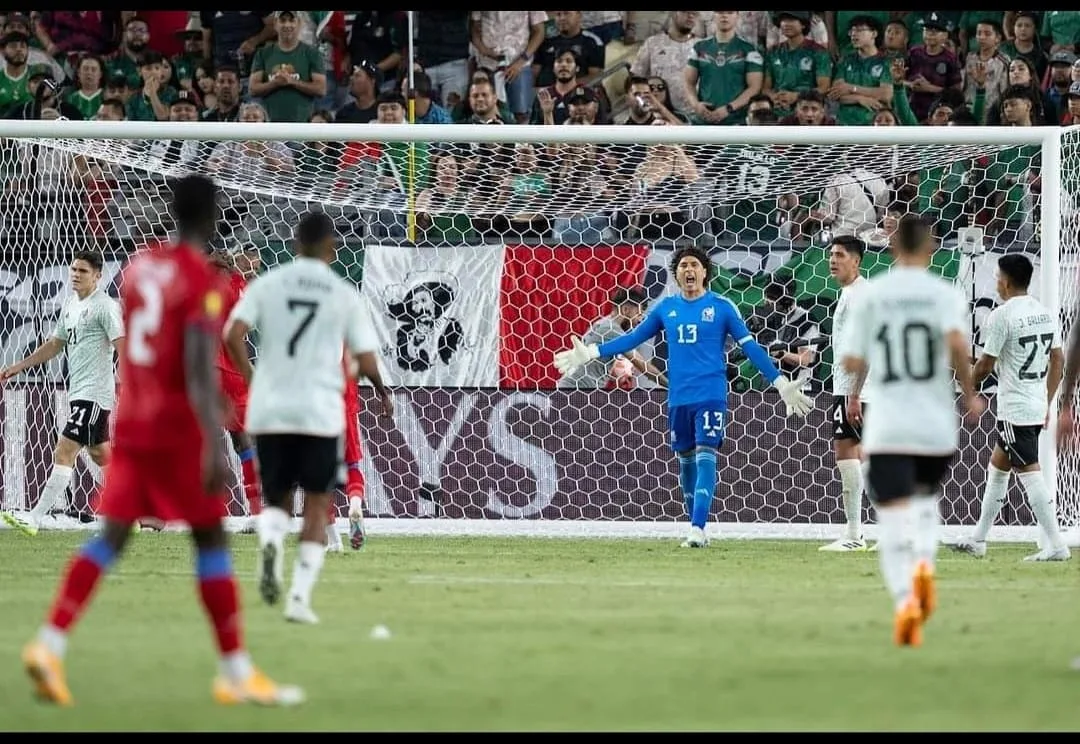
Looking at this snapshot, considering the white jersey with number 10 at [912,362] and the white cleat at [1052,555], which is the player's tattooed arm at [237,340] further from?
the white cleat at [1052,555]

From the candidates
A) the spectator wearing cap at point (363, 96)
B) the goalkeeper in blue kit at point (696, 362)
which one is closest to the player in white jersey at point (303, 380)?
the goalkeeper in blue kit at point (696, 362)

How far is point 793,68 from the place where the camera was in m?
17.7

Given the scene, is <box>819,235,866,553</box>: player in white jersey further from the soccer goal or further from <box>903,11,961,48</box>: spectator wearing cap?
<box>903,11,961,48</box>: spectator wearing cap

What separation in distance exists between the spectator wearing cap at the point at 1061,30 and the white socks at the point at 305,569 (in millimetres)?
11386

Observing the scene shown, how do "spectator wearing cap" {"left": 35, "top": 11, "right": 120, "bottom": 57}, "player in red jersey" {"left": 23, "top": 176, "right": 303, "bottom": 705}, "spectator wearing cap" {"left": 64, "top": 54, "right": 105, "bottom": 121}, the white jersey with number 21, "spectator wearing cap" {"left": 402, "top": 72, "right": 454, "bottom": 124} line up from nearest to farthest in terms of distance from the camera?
"player in red jersey" {"left": 23, "top": 176, "right": 303, "bottom": 705} → the white jersey with number 21 → "spectator wearing cap" {"left": 402, "top": 72, "right": 454, "bottom": 124} → "spectator wearing cap" {"left": 64, "top": 54, "right": 105, "bottom": 121} → "spectator wearing cap" {"left": 35, "top": 11, "right": 120, "bottom": 57}

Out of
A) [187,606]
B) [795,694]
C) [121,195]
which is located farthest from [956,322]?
[121,195]

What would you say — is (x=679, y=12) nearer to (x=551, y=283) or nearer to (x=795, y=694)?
(x=551, y=283)

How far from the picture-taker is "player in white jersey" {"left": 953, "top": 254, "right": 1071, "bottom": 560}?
12.3 metres

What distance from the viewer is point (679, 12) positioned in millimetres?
18156

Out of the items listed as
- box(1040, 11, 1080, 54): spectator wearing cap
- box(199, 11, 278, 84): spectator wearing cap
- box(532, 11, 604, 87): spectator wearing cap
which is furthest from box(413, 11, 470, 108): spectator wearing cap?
box(1040, 11, 1080, 54): spectator wearing cap

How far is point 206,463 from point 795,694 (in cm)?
235

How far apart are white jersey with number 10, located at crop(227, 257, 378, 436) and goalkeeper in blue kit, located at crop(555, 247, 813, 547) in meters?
4.91

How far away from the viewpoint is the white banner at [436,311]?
14773mm

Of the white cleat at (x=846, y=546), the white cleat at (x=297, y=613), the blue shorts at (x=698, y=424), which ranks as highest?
the blue shorts at (x=698, y=424)
